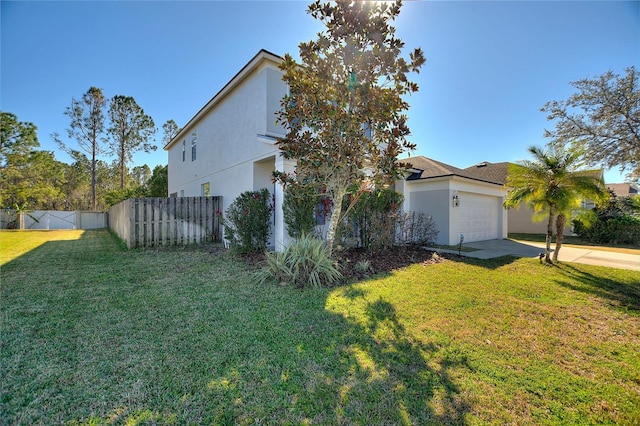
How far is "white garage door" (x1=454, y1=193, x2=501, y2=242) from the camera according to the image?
12.5 metres

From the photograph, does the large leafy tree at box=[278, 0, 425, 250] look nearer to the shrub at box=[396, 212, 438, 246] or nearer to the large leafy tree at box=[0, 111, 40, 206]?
the shrub at box=[396, 212, 438, 246]

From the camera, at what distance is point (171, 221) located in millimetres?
10500

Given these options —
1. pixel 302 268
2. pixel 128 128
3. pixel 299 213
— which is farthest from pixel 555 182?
pixel 128 128

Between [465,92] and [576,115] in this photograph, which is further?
[465,92]

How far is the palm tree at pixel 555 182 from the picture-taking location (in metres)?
7.31

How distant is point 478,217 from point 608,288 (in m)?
8.17

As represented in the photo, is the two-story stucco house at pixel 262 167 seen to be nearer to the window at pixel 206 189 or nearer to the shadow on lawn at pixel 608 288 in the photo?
the window at pixel 206 189

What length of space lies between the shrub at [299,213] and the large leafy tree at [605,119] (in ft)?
26.3

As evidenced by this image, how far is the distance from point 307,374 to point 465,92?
475 inches

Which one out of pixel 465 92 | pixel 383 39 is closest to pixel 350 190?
pixel 383 39

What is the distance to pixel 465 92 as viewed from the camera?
10.7 meters

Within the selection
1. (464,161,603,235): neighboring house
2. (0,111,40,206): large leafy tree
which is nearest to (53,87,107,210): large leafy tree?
(0,111,40,206): large leafy tree

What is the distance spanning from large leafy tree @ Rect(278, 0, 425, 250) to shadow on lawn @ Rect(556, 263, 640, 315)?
4799 mm

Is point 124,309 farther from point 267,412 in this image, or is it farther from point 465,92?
point 465,92
